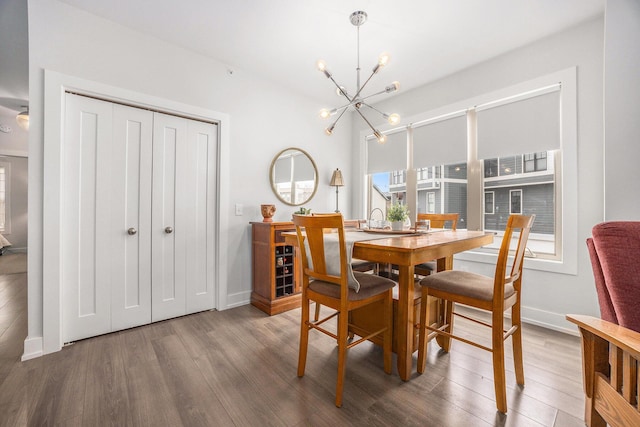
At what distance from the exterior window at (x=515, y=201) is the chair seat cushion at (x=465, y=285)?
1.62 m

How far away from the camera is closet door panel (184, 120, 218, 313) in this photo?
2.79m

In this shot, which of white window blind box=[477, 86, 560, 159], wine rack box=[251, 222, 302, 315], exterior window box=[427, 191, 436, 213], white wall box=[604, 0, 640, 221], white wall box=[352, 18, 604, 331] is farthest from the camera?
exterior window box=[427, 191, 436, 213]

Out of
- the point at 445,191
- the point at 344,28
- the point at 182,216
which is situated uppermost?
the point at 344,28

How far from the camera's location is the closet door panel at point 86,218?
2.17 metres

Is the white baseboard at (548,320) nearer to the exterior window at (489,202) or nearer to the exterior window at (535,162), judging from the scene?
the exterior window at (489,202)

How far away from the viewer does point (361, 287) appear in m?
1.63

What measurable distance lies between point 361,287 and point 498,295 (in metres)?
0.75

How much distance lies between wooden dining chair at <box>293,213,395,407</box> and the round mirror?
1.82 meters

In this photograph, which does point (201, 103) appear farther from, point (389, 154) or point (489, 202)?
point (489, 202)

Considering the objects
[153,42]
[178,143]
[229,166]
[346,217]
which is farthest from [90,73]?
[346,217]

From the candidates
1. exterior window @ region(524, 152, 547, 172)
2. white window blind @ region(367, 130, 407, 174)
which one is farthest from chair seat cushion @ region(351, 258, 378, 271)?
exterior window @ region(524, 152, 547, 172)

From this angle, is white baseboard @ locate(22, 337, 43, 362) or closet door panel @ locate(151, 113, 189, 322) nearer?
white baseboard @ locate(22, 337, 43, 362)

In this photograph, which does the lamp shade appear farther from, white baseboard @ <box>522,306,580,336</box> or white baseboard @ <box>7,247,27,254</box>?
white baseboard @ <box>7,247,27,254</box>

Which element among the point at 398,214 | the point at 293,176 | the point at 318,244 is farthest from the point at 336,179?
the point at 318,244
